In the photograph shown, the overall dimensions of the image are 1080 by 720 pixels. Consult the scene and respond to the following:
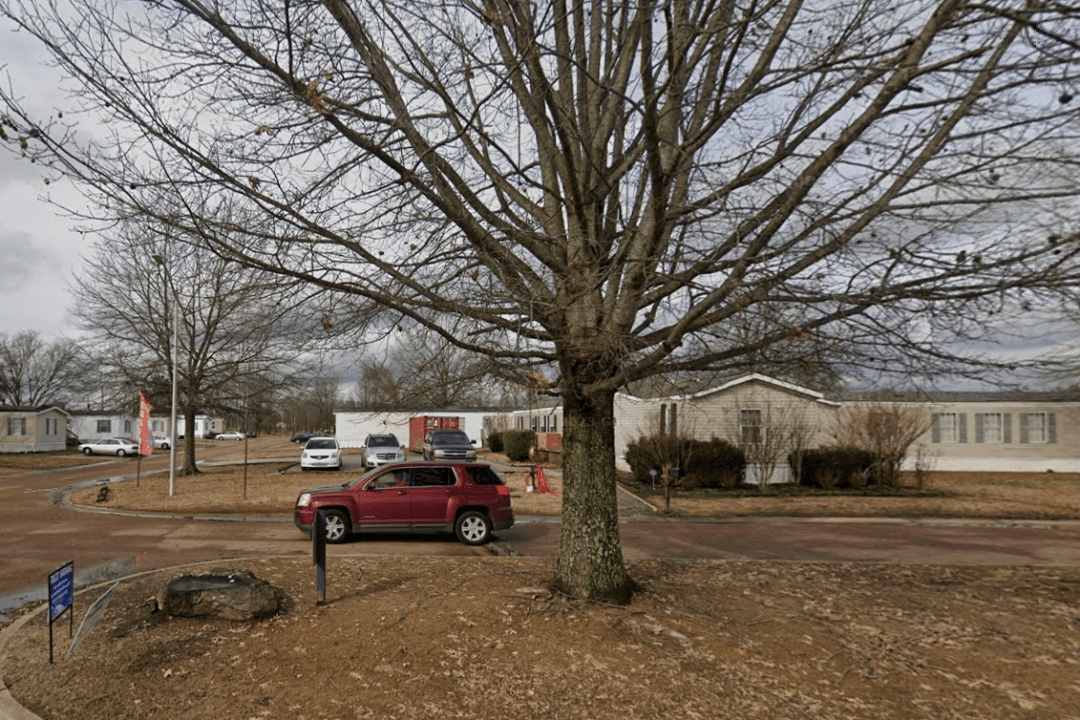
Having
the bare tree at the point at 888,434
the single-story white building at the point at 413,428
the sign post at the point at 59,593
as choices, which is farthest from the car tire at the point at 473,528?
A: the single-story white building at the point at 413,428

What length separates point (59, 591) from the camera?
5.68m

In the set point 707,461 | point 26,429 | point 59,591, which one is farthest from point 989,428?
point 26,429

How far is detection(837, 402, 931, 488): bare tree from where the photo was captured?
22.2m

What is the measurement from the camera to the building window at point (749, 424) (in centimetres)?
2286

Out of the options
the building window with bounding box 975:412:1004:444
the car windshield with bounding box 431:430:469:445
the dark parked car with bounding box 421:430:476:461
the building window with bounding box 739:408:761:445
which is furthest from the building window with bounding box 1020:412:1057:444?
the car windshield with bounding box 431:430:469:445

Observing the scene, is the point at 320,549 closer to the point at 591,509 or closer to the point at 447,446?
the point at 591,509

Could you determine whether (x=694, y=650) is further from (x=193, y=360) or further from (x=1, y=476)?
(x=1, y=476)

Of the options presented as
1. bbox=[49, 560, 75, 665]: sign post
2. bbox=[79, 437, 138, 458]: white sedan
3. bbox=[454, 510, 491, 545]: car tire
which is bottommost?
bbox=[79, 437, 138, 458]: white sedan

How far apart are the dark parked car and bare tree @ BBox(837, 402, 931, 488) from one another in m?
14.5

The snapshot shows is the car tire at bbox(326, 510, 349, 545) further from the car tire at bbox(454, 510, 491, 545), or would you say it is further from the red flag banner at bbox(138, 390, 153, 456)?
the red flag banner at bbox(138, 390, 153, 456)

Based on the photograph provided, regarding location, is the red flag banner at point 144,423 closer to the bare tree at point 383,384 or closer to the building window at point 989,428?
the bare tree at point 383,384

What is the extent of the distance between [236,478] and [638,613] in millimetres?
22290

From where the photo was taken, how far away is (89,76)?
5164 mm

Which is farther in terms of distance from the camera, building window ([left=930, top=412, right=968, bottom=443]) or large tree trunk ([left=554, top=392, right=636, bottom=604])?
building window ([left=930, top=412, right=968, bottom=443])
